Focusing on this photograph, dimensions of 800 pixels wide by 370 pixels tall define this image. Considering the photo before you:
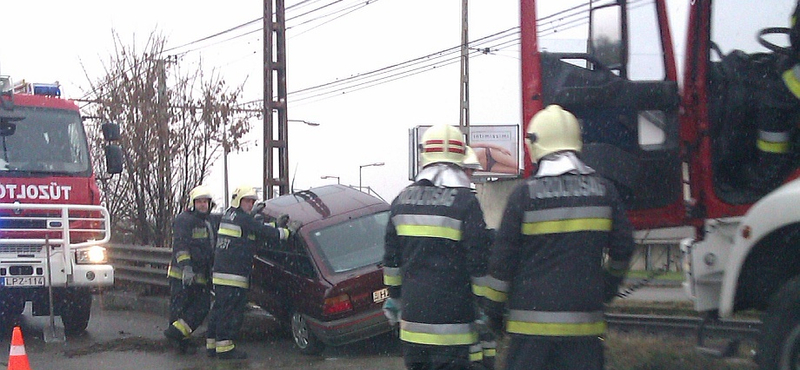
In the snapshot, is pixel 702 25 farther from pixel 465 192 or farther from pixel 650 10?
pixel 465 192

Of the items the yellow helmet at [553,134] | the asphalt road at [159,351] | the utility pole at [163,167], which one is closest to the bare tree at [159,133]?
the utility pole at [163,167]

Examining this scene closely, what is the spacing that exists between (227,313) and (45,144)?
12.0 feet

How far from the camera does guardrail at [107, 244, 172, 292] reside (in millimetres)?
14125

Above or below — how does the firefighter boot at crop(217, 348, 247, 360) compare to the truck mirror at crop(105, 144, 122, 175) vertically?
below

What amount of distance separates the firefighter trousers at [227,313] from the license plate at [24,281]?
7.97 feet

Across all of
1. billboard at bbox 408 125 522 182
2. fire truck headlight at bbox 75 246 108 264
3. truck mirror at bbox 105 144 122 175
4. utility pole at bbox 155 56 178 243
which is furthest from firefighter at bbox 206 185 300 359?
billboard at bbox 408 125 522 182

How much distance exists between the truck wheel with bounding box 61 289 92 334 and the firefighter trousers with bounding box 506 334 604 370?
8494 millimetres

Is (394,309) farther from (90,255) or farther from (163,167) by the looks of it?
(163,167)

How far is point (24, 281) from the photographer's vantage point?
34.7ft

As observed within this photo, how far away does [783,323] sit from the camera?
199 inches

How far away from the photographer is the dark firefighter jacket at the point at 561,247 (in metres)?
4.47

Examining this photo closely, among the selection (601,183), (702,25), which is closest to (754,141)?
(702,25)

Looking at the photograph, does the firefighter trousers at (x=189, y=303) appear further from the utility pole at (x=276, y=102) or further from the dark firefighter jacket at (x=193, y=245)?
the utility pole at (x=276, y=102)

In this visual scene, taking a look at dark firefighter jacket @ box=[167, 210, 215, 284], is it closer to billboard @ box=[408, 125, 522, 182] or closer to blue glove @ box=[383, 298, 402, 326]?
blue glove @ box=[383, 298, 402, 326]
